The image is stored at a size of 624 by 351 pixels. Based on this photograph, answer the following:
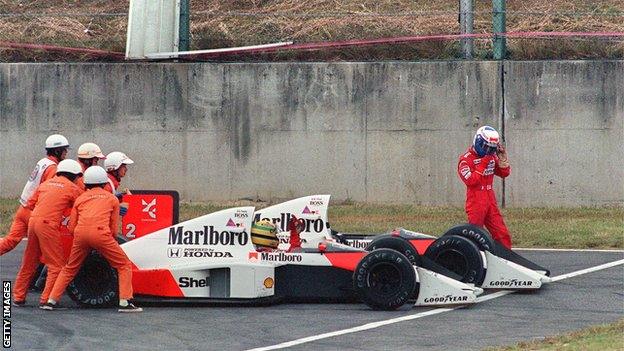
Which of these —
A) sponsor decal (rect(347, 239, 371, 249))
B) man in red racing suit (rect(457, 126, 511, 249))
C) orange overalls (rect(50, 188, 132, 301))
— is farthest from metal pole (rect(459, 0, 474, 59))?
orange overalls (rect(50, 188, 132, 301))

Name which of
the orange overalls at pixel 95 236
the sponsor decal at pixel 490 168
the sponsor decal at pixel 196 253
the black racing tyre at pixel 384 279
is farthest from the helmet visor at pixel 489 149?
the orange overalls at pixel 95 236

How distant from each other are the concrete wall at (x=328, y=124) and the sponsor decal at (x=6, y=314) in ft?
26.2

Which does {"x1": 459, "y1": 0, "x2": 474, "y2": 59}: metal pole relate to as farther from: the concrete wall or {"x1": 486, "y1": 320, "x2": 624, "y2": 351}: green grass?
{"x1": 486, "y1": 320, "x2": 624, "y2": 351}: green grass

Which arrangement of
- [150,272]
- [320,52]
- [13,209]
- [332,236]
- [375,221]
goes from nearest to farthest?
[150,272] < [332,236] < [375,221] < [13,209] < [320,52]

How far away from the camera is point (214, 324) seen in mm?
13523

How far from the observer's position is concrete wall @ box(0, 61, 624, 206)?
22875 millimetres

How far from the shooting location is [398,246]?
14.9 m

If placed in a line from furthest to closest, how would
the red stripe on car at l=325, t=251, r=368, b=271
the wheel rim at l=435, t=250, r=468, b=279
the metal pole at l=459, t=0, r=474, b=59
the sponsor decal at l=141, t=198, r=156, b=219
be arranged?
the metal pole at l=459, t=0, r=474, b=59 → the sponsor decal at l=141, t=198, r=156, b=219 → the wheel rim at l=435, t=250, r=468, b=279 → the red stripe on car at l=325, t=251, r=368, b=271

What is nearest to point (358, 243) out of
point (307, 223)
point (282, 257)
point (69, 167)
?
point (307, 223)

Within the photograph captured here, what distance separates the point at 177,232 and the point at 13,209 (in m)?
9.46

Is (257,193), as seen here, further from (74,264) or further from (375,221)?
Answer: (74,264)

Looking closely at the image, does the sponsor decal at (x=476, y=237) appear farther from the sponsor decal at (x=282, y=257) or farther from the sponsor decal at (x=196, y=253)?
the sponsor decal at (x=196, y=253)

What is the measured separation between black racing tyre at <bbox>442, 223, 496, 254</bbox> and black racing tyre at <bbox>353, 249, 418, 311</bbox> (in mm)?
1546

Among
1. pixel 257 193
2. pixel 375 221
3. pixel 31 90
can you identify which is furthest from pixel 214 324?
pixel 31 90
